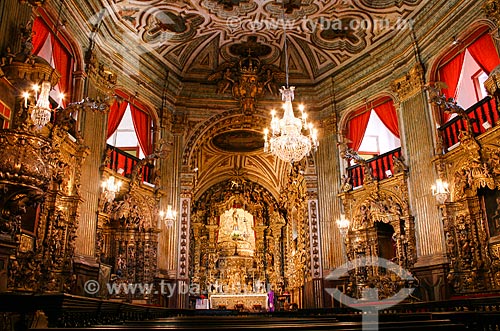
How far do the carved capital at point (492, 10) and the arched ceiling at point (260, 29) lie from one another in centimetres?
234

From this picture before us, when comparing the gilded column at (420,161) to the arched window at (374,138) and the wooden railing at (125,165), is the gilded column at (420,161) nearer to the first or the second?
the arched window at (374,138)

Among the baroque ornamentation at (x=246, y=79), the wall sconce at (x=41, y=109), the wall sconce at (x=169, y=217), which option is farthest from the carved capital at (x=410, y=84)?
the wall sconce at (x=41, y=109)

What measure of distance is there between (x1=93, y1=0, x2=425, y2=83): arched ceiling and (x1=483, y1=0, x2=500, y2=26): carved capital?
2339 mm

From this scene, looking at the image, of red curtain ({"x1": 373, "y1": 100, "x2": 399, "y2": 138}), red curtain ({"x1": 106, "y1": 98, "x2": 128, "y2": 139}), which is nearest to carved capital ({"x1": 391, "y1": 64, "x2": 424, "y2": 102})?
red curtain ({"x1": 373, "y1": 100, "x2": 399, "y2": 138})

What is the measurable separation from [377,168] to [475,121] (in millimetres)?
3442

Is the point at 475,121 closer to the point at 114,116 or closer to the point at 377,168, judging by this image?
the point at 377,168

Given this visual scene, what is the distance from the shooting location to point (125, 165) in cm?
1163

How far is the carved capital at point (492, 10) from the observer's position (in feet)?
27.7

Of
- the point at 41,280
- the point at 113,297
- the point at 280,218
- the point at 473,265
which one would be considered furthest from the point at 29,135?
the point at 280,218

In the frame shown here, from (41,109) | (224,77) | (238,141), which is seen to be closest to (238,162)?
(238,141)

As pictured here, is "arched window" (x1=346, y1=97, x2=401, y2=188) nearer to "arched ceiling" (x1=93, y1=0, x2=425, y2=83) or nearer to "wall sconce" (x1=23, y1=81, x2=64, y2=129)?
"arched ceiling" (x1=93, y1=0, x2=425, y2=83)

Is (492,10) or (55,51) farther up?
(492,10)

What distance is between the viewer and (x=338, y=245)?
1252cm

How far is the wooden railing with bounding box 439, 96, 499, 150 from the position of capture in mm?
8715
